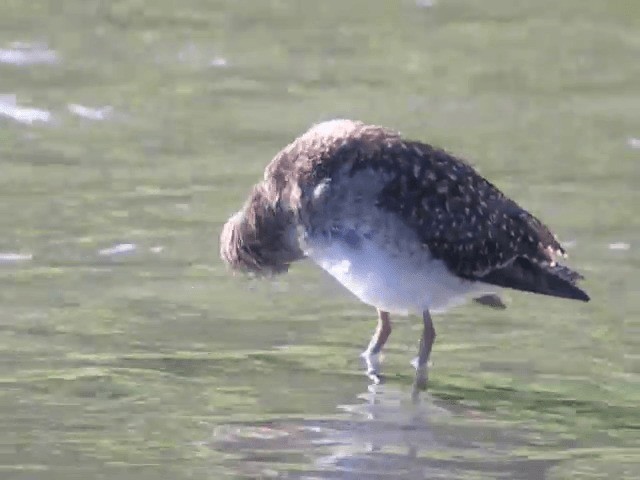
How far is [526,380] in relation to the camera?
977 cm

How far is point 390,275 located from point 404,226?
10.0 inches

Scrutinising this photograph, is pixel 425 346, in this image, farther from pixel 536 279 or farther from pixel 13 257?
pixel 13 257

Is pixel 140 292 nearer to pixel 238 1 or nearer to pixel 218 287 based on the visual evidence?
pixel 218 287

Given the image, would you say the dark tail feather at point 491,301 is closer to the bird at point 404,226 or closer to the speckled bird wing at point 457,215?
the bird at point 404,226

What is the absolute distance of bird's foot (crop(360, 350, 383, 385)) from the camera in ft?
32.3

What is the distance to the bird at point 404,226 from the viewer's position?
9484 mm

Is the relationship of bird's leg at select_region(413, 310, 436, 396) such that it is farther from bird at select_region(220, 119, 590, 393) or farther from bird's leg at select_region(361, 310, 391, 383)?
bird's leg at select_region(361, 310, 391, 383)

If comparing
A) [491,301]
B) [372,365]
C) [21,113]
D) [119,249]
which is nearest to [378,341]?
[372,365]

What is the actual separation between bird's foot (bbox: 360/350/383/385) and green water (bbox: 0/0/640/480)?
7cm

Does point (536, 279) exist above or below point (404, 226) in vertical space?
below

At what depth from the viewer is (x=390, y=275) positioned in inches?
373

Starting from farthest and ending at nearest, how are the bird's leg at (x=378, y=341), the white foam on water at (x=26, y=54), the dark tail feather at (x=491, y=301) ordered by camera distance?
the white foam on water at (x=26, y=54) → the dark tail feather at (x=491, y=301) → the bird's leg at (x=378, y=341)

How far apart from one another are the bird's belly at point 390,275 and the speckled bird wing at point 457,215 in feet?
0.32

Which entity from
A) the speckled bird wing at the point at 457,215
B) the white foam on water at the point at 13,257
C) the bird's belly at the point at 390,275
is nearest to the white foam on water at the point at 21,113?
the white foam on water at the point at 13,257
